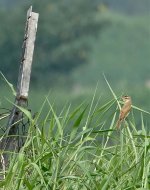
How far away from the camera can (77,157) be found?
15.2ft

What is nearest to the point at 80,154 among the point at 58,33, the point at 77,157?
the point at 77,157

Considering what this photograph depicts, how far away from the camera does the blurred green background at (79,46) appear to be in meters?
49.9

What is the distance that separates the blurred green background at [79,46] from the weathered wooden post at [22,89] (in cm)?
3710

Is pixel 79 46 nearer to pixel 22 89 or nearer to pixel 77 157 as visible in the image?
pixel 22 89

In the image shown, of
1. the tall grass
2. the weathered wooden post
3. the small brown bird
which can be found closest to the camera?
the tall grass

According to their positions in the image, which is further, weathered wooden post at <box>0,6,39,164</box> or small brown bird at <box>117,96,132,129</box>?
weathered wooden post at <box>0,6,39,164</box>

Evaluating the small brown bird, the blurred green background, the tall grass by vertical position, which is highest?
the blurred green background

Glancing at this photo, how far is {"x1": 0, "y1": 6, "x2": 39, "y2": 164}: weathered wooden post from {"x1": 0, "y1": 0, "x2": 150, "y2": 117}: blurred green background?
37.1m

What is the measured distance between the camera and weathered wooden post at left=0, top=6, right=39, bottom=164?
502 cm

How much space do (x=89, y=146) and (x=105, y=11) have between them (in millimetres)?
63830

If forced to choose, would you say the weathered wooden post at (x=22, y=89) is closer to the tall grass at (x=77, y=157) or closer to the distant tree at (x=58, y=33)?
the tall grass at (x=77, y=157)

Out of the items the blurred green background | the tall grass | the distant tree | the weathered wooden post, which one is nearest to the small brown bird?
the tall grass

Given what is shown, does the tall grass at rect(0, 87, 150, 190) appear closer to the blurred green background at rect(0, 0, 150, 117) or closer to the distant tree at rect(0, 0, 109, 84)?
the blurred green background at rect(0, 0, 150, 117)

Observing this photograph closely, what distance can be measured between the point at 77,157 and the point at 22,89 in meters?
0.65
